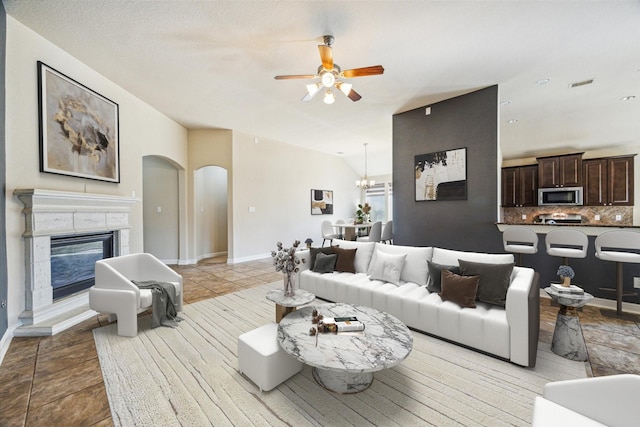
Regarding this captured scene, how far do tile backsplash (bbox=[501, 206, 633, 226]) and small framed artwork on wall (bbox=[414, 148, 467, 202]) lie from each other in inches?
82.4

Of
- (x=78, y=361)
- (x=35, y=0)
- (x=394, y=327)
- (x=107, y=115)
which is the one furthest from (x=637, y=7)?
(x=107, y=115)

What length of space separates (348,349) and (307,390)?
457 millimetres

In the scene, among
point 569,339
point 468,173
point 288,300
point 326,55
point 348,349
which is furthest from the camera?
point 468,173

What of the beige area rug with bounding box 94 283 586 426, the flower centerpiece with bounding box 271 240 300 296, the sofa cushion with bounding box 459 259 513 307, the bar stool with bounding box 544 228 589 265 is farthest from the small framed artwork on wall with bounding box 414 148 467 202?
the flower centerpiece with bounding box 271 240 300 296

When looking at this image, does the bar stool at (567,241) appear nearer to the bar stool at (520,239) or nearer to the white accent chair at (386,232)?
the bar stool at (520,239)

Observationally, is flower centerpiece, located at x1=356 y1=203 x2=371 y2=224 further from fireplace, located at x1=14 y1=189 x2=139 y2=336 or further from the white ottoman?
the white ottoman

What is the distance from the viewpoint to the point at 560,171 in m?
6.26

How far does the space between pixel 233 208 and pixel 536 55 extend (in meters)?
5.77

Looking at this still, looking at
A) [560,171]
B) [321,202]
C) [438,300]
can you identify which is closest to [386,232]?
[321,202]

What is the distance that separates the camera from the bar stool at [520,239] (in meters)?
3.43

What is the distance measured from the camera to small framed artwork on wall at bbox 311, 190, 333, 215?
26.9 feet

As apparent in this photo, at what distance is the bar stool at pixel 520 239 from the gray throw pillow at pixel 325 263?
8.05ft

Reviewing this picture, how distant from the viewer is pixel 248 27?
2604 millimetres

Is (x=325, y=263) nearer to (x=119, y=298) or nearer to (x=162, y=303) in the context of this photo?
(x=162, y=303)
